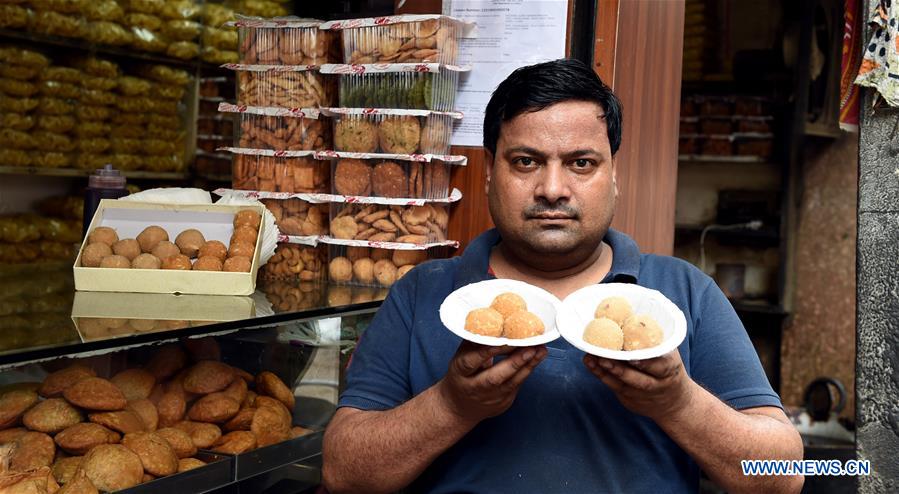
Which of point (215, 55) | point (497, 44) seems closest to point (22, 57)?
point (215, 55)

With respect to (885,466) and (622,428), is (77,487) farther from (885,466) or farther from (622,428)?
(885,466)

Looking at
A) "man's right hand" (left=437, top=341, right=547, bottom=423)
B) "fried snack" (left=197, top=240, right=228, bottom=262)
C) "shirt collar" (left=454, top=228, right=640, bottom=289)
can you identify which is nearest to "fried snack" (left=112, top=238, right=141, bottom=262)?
"fried snack" (left=197, top=240, right=228, bottom=262)

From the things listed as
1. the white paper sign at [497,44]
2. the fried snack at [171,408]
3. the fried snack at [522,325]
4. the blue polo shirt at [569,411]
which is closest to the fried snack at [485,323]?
the fried snack at [522,325]

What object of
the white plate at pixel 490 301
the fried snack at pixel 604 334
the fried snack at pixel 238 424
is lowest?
the fried snack at pixel 238 424

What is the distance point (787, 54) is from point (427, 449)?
4648 millimetres

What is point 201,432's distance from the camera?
6.31 ft

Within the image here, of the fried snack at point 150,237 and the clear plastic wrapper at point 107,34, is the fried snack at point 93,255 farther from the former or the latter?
the clear plastic wrapper at point 107,34

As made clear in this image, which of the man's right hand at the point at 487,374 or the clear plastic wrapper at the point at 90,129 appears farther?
the clear plastic wrapper at the point at 90,129

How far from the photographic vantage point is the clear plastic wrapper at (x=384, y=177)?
95.1 inches

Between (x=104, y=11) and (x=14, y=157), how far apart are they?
3.10 feet

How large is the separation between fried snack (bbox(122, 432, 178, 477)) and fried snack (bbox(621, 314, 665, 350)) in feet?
3.21

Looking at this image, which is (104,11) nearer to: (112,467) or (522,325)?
(112,467)

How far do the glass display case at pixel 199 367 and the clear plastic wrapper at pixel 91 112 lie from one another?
100 inches

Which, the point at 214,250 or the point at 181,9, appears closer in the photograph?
the point at 214,250
